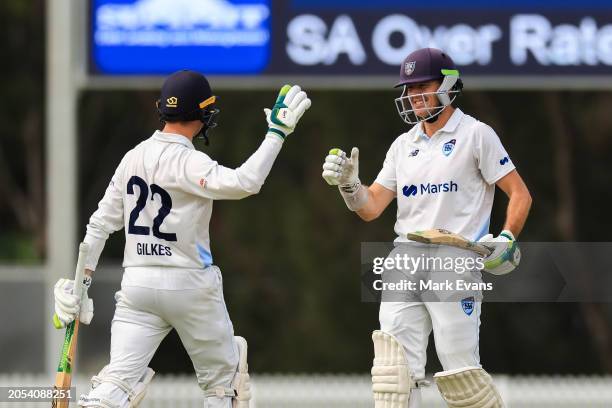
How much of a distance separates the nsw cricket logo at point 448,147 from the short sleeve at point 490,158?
0.38ft

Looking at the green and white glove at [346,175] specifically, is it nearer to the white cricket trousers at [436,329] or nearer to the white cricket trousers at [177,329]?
the white cricket trousers at [436,329]

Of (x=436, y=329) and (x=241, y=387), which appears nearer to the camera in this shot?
(x=436, y=329)

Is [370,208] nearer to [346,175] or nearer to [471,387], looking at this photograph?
[346,175]

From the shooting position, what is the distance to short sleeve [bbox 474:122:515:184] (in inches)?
289

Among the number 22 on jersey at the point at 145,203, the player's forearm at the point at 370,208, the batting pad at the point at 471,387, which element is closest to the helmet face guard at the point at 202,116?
the number 22 on jersey at the point at 145,203

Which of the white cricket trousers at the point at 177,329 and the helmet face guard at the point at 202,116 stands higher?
the helmet face guard at the point at 202,116

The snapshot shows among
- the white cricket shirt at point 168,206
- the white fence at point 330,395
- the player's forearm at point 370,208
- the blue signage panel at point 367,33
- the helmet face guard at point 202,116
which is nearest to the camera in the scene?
the white cricket shirt at point 168,206

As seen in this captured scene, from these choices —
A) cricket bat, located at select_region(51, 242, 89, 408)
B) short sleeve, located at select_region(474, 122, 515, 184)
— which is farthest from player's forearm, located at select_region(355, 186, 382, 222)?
cricket bat, located at select_region(51, 242, 89, 408)

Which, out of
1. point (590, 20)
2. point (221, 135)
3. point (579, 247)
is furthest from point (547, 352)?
point (590, 20)

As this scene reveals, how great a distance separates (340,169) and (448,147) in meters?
0.54

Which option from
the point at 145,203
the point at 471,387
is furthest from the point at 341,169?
the point at 471,387

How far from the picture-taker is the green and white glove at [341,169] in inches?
287

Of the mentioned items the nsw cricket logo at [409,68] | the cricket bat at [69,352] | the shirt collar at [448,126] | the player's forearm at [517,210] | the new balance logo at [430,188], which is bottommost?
the cricket bat at [69,352]

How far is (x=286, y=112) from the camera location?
721 cm
